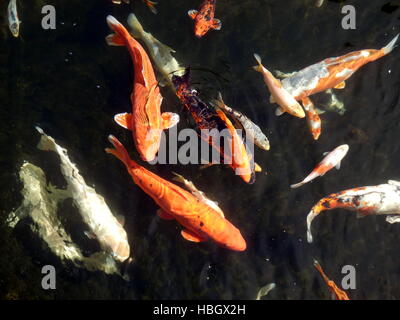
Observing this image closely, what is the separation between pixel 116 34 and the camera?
521 centimetres

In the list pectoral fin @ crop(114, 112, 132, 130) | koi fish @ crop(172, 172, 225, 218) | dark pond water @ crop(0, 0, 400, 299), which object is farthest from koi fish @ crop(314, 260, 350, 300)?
pectoral fin @ crop(114, 112, 132, 130)

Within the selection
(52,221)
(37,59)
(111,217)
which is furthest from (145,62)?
(52,221)

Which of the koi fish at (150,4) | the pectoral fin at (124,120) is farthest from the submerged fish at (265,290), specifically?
the koi fish at (150,4)

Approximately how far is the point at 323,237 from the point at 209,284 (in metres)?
1.62

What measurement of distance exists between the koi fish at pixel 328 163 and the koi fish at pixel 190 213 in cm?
118

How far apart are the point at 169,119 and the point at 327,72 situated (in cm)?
226

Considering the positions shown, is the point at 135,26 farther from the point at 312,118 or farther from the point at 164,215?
the point at 312,118

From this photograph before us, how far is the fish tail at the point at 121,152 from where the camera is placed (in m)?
4.95

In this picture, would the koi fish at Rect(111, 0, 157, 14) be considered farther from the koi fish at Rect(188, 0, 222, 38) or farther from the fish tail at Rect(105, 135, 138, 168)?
the fish tail at Rect(105, 135, 138, 168)

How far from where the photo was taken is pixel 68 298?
5008 mm

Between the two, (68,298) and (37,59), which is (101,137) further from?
(68,298)

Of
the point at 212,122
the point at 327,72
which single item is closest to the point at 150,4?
the point at 212,122

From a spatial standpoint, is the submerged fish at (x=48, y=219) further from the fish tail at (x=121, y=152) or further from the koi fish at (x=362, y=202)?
the koi fish at (x=362, y=202)

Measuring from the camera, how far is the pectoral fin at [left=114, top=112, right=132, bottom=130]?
5051mm
